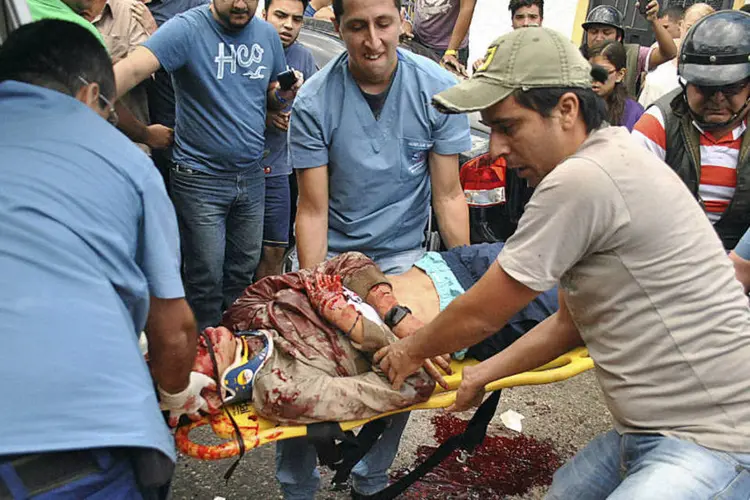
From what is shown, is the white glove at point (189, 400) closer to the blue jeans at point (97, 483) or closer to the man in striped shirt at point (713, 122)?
the blue jeans at point (97, 483)

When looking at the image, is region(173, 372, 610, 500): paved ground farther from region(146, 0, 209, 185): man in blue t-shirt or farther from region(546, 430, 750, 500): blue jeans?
region(146, 0, 209, 185): man in blue t-shirt

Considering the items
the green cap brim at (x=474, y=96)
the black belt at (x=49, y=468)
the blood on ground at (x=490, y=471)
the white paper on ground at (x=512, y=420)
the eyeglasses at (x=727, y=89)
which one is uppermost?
the green cap brim at (x=474, y=96)

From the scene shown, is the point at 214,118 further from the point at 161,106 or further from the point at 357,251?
the point at 357,251

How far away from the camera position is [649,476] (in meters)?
1.65

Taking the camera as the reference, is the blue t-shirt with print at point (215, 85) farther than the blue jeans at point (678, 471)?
Yes

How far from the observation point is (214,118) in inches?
144

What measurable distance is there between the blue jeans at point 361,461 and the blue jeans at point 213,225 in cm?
106

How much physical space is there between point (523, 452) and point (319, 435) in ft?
5.13

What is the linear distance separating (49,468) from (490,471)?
7.57 ft

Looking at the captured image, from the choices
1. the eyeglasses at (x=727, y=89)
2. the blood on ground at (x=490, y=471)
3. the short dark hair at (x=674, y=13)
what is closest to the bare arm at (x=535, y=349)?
the blood on ground at (x=490, y=471)

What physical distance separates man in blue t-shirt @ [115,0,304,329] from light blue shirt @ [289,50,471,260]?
101 centimetres

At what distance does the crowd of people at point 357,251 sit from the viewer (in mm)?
1348

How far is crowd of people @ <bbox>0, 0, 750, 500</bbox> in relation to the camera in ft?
4.42

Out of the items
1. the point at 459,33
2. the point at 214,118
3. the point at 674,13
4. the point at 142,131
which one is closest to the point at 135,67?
the point at 142,131
